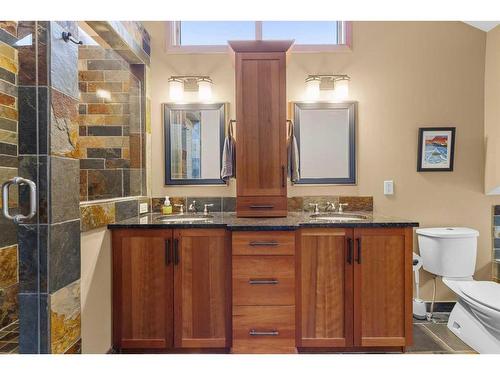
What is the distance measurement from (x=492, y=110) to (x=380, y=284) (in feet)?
6.12

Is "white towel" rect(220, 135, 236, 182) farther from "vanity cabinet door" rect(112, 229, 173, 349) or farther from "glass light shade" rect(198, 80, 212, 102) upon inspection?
"vanity cabinet door" rect(112, 229, 173, 349)

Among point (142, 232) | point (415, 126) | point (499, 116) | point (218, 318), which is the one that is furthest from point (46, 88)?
point (499, 116)

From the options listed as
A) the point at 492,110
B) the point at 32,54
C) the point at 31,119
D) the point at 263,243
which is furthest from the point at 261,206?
the point at 492,110

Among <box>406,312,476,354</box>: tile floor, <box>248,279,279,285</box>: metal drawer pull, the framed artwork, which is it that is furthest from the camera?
the framed artwork

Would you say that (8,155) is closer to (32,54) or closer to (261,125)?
(32,54)

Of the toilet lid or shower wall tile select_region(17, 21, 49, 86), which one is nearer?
shower wall tile select_region(17, 21, 49, 86)

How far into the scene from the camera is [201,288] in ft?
6.30

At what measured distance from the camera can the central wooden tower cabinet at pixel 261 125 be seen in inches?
83.4

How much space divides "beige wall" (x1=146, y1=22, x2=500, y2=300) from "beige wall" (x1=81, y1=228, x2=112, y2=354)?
0.85 m

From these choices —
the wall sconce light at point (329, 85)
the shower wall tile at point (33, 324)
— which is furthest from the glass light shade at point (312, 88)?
the shower wall tile at point (33, 324)

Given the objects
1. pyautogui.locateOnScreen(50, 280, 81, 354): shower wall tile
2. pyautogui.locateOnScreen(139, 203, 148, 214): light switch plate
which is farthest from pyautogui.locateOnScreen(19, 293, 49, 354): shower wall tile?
pyautogui.locateOnScreen(139, 203, 148, 214): light switch plate

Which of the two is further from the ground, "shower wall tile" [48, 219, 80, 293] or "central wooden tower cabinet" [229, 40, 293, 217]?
"central wooden tower cabinet" [229, 40, 293, 217]

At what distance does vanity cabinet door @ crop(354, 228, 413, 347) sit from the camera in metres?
1.90
